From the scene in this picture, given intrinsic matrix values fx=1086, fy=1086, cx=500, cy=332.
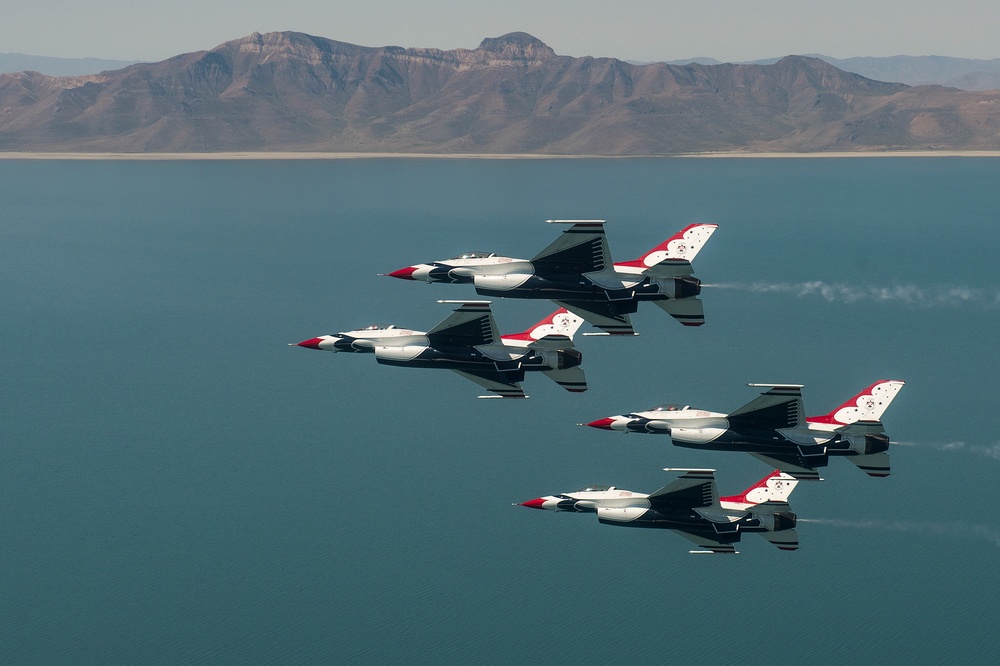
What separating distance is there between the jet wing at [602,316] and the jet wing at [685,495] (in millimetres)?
30076

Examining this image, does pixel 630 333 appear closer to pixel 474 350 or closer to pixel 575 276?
pixel 575 276

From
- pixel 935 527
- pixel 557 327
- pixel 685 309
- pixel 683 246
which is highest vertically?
pixel 683 246

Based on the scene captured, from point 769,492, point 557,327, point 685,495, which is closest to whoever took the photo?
point 557,327

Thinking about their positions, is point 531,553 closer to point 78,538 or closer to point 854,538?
point 854,538

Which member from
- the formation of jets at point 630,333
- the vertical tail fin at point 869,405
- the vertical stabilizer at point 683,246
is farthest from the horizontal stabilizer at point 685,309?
the vertical tail fin at point 869,405

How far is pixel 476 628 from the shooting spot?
538 ft

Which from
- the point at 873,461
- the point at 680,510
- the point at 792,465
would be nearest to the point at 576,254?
the point at 792,465

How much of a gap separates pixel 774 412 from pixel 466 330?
37804 millimetres

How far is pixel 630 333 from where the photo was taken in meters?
119

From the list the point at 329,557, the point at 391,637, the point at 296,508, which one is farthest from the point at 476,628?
the point at 296,508

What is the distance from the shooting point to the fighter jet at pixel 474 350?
119875 mm

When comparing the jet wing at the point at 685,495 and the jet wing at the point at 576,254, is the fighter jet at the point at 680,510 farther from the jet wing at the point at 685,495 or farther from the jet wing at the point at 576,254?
the jet wing at the point at 576,254

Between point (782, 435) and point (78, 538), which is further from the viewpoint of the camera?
point (78, 538)

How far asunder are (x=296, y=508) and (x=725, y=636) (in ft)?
262
